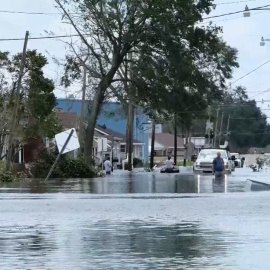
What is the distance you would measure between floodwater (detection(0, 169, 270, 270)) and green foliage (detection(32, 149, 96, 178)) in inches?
1071

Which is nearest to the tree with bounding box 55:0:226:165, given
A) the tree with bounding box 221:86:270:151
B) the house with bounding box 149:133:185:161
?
the tree with bounding box 221:86:270:151

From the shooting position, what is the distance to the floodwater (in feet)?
44.3

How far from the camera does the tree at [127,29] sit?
61.8 meters

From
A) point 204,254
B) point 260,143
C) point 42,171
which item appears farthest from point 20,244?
point 260,143

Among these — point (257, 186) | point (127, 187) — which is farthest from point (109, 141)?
point (257, 186)

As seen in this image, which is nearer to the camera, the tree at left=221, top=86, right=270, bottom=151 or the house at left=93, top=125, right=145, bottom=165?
the house at left=93, top=125, right=145, bottom=165

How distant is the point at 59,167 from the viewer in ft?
187

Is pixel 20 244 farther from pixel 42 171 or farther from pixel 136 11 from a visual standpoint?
pixel 136 11

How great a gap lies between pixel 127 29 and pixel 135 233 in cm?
4538

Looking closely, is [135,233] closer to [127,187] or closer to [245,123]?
[127,187]

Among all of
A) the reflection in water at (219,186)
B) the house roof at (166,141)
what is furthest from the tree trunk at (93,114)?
the house roof at (166,141)

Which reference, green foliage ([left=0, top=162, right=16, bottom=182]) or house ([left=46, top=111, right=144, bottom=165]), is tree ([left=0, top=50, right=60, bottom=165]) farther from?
house ([left=46, top=111, right=144, bottom=165])

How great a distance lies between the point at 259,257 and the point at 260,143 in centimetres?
15890

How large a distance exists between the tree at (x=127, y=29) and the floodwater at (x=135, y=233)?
109 feet
